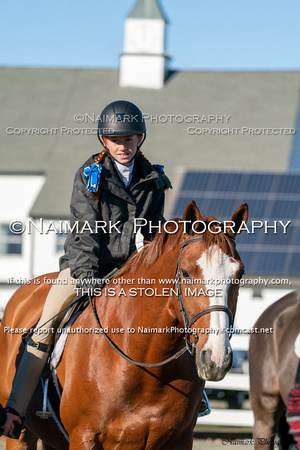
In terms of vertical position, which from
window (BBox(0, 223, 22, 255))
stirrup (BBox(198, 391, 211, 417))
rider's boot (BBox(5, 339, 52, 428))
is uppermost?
rider's boot (BBox(5, 339, 52, 428))

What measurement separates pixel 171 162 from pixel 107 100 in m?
5.77

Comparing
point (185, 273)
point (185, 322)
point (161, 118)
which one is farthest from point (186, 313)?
point (161, 118)

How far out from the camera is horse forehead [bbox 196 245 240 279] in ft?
13.0

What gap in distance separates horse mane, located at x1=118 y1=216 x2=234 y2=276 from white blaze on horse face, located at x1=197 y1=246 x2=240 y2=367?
41 millimetres

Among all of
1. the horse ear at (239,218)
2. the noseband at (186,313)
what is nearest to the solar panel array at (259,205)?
the horse ear at (239,218)

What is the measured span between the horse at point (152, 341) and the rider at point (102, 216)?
239 mm

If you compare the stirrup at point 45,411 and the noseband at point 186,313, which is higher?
the noseband at point 186,313

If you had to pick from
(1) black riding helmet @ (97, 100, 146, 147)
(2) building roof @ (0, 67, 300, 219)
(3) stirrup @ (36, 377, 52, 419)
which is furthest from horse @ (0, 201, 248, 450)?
(2) building roof @ (0, 67, 300, 219)

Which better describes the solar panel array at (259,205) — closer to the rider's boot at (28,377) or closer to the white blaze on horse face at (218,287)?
the rider's boot at (28,377)

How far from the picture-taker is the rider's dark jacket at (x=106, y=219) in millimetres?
4875

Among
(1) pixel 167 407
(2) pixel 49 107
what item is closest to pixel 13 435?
(1) pixel 167 407

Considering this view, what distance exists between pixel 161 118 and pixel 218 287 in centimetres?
3056

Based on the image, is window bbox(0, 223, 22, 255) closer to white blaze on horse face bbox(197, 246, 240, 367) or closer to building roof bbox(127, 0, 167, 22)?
building roof bbox(127, 0, 167, 22)

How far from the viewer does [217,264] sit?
3.96 m
